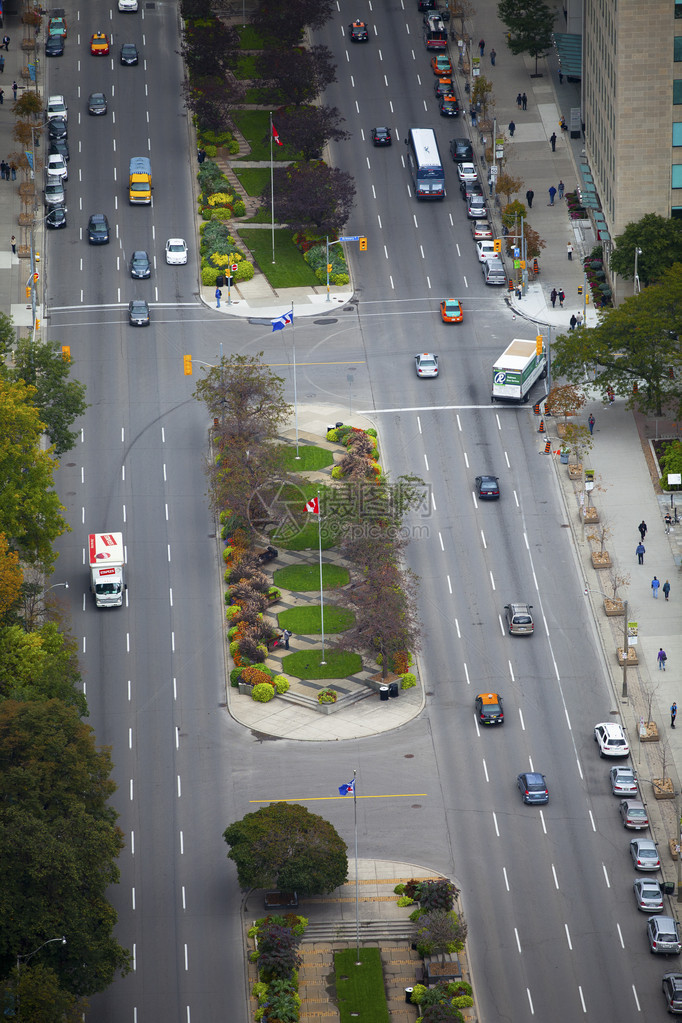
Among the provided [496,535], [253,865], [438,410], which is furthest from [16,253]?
[253,865]

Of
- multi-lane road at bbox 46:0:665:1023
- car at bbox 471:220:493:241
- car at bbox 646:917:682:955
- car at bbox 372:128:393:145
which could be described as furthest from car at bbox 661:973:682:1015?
car at bbox 372:128:393:145

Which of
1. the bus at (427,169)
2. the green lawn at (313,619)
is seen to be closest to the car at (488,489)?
the green lawn at (313,619)

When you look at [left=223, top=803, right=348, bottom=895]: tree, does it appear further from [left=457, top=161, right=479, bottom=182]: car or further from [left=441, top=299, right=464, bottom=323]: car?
[left=457, top=161, right=479, bottom=182]: car

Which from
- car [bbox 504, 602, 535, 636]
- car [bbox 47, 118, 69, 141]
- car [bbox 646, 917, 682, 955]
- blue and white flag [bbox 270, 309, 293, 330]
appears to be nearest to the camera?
car [bbox 646, 917, 682, 955]

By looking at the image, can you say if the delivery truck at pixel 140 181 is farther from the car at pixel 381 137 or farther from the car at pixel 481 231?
the car at pixel 481 231

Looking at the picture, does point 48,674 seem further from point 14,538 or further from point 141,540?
point 141,540

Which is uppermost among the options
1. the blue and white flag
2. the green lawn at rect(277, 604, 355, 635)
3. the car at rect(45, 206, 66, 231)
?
the car at rect(45, 206, 66, 231)

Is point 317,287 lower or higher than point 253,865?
higher
